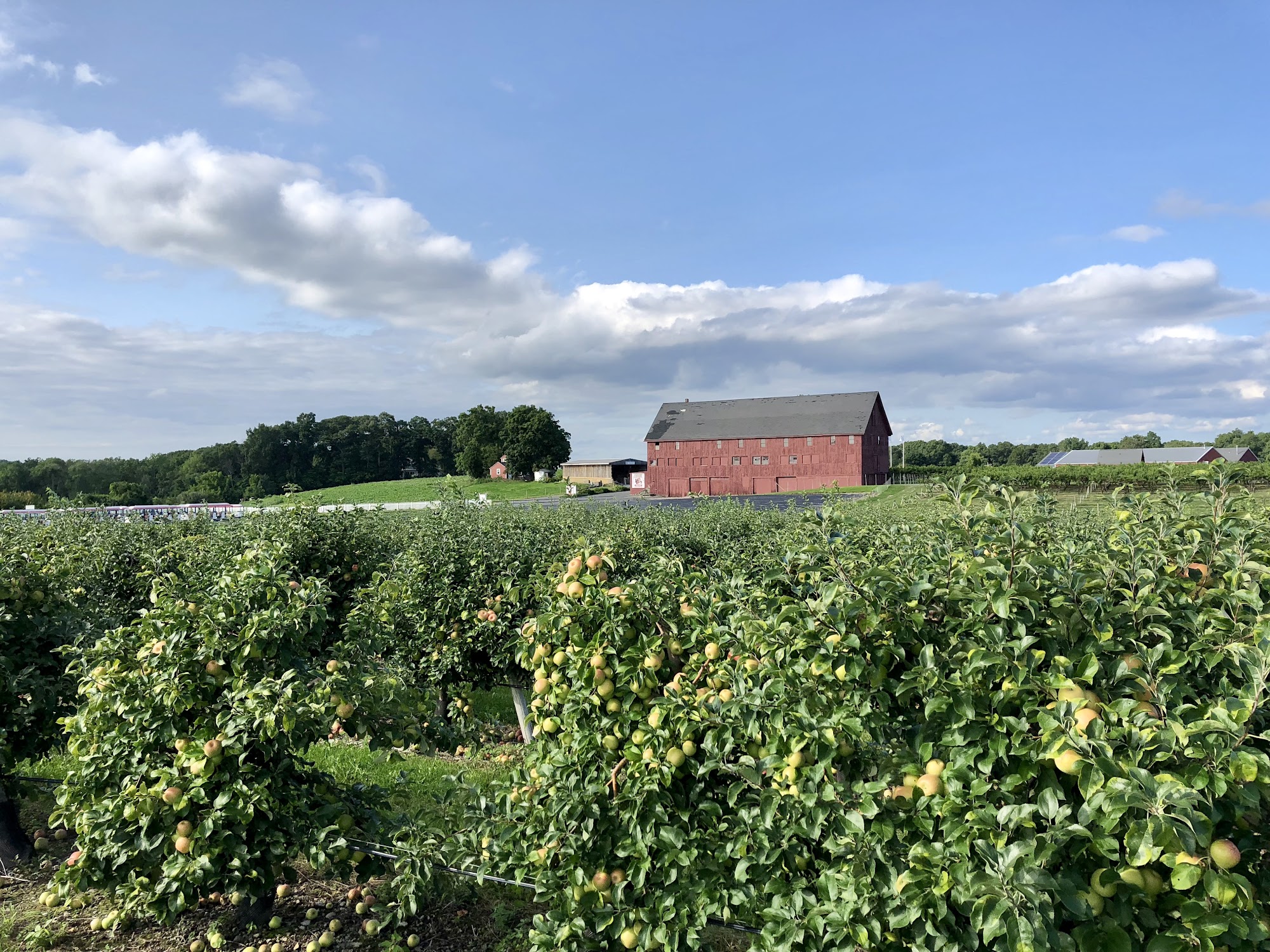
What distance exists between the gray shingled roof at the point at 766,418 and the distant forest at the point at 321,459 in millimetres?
20731

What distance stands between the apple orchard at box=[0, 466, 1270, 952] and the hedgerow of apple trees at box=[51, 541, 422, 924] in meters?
0.02

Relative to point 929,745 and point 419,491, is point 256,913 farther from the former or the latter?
point 419,491

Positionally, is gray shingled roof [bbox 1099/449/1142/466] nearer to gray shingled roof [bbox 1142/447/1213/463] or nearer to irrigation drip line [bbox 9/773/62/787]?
gray shingled roof [bbox 1142/447/1213/463]

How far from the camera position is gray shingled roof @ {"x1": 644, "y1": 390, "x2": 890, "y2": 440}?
56.2 m

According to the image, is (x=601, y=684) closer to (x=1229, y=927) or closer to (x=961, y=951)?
(x=961, y=951)

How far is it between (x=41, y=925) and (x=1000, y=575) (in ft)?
16.8

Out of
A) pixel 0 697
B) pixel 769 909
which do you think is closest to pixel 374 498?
pixel 0 697

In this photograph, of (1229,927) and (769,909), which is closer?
(1229,927)

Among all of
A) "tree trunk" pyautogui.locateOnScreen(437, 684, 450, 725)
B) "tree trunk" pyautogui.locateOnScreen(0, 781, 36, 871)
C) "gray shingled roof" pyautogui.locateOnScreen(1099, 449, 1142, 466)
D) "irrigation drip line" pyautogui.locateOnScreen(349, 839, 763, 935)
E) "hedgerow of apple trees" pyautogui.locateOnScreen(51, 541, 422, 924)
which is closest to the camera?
"hedgerow of apple trees" pyautogui.locateOnScreen(51, 541, 422, 924)

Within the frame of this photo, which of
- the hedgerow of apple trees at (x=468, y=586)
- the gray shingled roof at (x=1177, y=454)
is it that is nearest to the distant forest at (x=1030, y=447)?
the gray shingled roof at (x=1177, y=454)

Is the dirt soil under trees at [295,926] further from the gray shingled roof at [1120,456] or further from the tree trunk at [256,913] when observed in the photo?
the gray shingled roof at [1120,456]

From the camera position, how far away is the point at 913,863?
2180 mm

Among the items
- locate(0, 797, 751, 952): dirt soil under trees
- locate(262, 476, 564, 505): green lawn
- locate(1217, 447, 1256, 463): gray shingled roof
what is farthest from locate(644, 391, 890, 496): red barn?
locate(0, 797, 751, 952): dirt soil under trees

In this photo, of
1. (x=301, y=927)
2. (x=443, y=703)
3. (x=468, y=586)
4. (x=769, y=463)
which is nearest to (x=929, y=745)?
(x=301, y=927)
